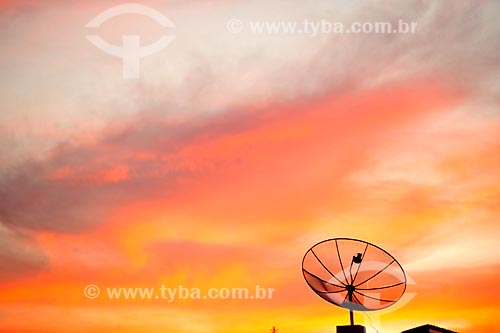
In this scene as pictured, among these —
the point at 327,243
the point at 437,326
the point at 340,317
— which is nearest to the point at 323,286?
the point at 327,243

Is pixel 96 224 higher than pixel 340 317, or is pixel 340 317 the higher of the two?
pixel 96 224

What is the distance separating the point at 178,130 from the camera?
1053 inches

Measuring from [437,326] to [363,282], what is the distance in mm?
3266

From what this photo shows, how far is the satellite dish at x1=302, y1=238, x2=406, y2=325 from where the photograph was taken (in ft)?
65.0

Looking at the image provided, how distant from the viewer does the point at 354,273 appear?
20.2 meters

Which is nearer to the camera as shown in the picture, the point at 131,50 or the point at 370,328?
the point at 370,328

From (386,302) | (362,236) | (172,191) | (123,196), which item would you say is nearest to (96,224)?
(123,196)

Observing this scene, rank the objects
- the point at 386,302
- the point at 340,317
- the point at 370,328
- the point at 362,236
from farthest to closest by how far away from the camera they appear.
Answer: the point at 340,317
the point at 362,236
the point at 386,302
the point at 370,328

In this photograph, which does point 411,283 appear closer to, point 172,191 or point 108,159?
point 172,191

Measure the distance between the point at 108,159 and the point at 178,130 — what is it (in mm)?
3175

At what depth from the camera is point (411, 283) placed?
68.3 ft

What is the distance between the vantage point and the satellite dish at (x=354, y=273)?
19.8 metres

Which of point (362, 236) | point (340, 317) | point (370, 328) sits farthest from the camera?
point (340, 317)

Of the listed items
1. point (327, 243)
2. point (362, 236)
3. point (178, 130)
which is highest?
point (178, 130)
